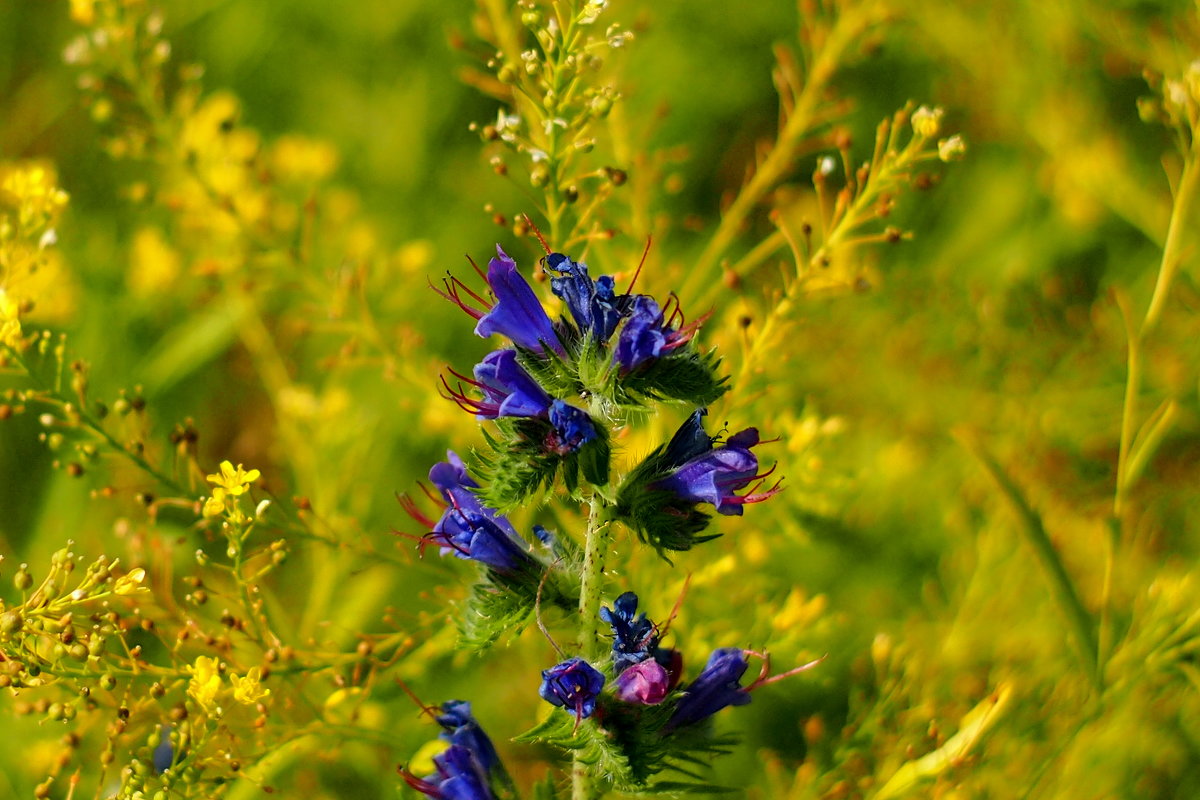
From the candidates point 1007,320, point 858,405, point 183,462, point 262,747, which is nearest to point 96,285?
point 183,462

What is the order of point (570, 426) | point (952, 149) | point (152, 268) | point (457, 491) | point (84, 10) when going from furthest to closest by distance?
point (152, 268) < point (84, 10) < point (952, 149) < point (457, 491) < point (570, 426)

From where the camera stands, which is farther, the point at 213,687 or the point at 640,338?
the point at 213,687

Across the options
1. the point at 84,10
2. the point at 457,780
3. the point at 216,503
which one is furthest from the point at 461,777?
the point at 84,10

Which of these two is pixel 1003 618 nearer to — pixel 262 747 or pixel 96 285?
pixel 262 747

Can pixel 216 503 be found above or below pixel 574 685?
above

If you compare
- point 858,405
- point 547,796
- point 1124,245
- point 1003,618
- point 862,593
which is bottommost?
point 547,796

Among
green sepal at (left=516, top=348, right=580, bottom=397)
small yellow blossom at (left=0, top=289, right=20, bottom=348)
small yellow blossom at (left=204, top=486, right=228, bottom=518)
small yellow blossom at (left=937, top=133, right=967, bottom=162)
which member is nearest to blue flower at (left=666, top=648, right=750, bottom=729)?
green sepal at (left=516, top=348, right=580, bottom=397)

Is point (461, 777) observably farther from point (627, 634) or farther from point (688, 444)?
point (688, 444)
